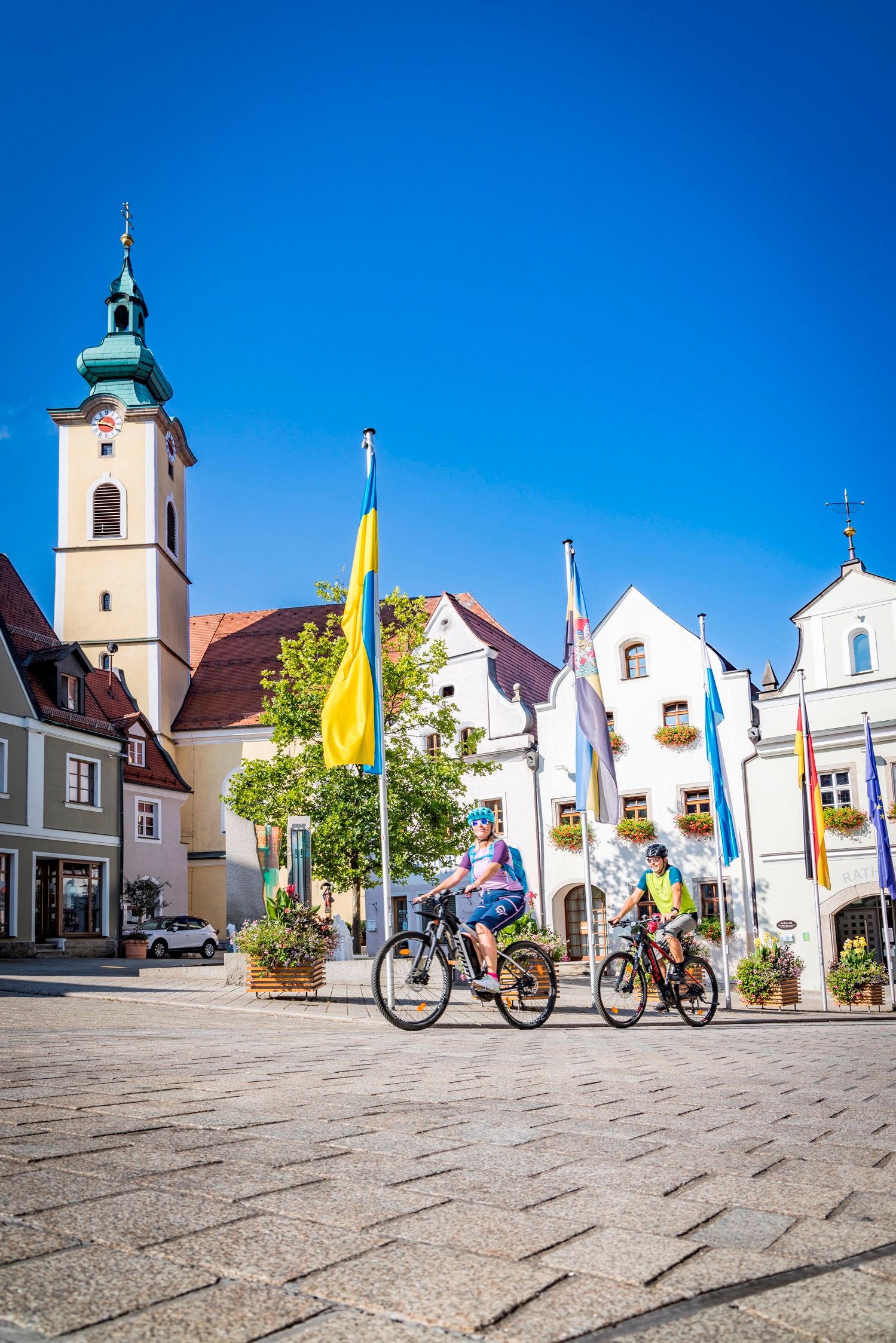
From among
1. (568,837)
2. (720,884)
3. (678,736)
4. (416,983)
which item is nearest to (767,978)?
(720,884)

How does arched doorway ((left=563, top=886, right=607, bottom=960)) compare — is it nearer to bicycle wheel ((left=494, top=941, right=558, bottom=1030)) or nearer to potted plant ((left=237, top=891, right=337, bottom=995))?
potted plant ((left=237, top=891, right=337, bottom=995))

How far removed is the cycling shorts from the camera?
10219mm

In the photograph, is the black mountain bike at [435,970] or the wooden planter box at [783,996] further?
the wooden planter box at [783,996]

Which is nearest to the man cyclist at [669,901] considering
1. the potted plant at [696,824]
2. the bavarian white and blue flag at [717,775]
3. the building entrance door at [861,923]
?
the bavarian white and blue flag at [717,775]

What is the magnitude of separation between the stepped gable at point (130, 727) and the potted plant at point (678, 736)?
63.1ft

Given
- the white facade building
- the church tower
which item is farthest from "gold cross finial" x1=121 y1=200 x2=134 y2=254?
the white facade building

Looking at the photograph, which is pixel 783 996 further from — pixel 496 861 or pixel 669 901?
pixel 496 861

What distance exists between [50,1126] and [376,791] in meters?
25.3

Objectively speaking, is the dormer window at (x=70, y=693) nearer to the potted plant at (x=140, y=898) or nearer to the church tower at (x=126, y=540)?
the potted plant at (x=140, y=898)

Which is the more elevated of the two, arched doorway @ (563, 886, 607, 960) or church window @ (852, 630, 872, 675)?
church window @ (852, 630, 872, 675)

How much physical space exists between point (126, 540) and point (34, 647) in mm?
15180

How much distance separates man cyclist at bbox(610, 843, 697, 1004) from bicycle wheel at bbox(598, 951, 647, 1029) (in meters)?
0.51

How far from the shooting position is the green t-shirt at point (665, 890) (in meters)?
12.2

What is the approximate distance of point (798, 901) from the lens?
29.6 meters
